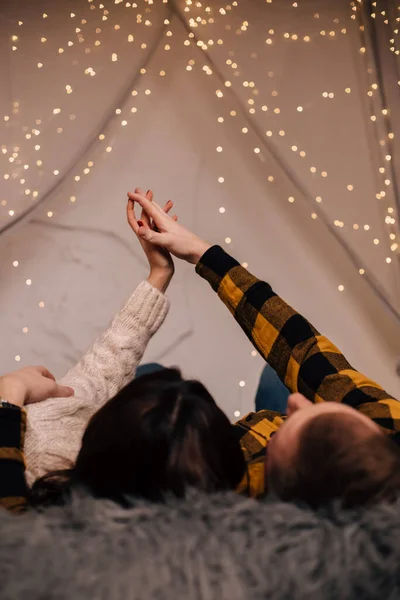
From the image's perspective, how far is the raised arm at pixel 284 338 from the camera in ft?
2.40

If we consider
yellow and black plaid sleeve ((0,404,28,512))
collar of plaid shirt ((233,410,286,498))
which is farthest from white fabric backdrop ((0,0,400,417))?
yellow and black plaid sleeve ((0,404,28,512))

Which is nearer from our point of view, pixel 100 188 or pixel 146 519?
pixel 146 519

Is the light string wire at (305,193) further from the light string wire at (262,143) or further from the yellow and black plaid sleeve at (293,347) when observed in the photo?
the yellow and black plaid sleeve at (293,347)

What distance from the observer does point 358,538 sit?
44 centimetres

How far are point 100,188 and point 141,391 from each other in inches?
39.3

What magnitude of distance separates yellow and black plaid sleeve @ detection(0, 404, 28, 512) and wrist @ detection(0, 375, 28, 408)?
53 mm

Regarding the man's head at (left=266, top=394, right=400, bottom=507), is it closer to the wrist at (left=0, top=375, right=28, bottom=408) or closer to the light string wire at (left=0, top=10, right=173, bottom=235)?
the wrist at (left=0, top=375, right=28, bottom=408)

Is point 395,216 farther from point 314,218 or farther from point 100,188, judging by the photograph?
point 100,188

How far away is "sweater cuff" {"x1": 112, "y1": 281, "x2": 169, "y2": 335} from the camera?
0.91 m

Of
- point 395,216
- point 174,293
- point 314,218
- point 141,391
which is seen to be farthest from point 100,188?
point 141,391

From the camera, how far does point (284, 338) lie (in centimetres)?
80

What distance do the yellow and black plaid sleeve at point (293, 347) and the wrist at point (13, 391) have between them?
1.01 feet

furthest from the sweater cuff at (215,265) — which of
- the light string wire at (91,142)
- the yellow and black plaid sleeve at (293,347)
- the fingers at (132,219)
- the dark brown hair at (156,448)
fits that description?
the light string wire at (91,142)

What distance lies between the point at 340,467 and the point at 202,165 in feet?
3.80
